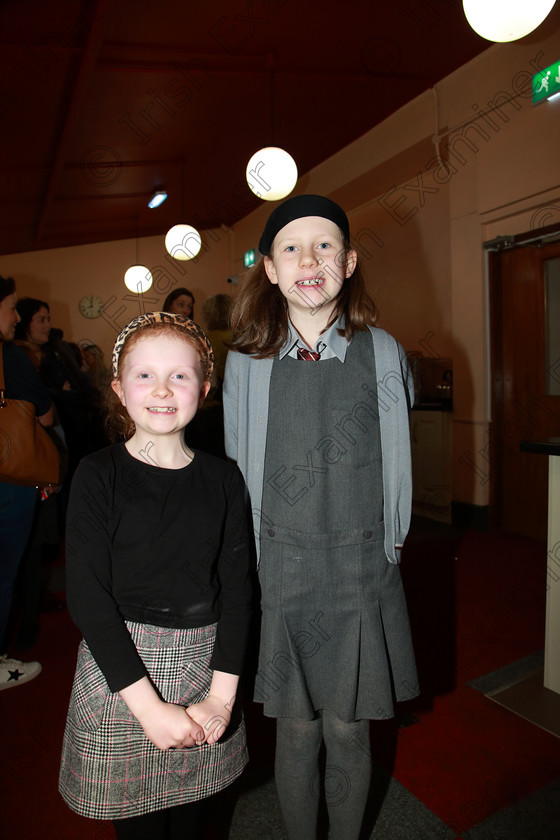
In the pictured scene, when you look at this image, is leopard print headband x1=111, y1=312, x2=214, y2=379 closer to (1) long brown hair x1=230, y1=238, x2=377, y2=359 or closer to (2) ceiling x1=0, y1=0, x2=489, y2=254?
(1) long brown hair x1=230, y1=238, x2=377, y2=359

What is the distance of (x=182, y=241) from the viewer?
4633mm

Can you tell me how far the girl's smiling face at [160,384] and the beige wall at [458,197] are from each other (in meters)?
3.39

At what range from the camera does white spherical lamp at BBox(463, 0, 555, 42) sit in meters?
2.20

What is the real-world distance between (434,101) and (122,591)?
174 inches

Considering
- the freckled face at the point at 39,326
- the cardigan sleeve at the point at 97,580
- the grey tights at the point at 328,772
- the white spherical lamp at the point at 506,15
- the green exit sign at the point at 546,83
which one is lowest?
the grey tights at the point at 328,772

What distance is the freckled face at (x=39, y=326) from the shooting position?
2.73 m

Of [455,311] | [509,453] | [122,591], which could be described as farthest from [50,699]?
[455,311]

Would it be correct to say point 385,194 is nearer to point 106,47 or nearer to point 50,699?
point 106,47

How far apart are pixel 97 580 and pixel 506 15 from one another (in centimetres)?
271

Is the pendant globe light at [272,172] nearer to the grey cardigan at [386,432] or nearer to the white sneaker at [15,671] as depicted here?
the grey cardigan at [386,432]

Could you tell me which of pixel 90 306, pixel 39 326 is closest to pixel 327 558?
pixel 39 326

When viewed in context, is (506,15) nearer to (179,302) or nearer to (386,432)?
(179,302)

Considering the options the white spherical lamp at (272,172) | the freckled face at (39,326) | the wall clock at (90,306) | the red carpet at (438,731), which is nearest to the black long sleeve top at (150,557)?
the red carpet at (438,731)

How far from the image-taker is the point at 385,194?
524 centimetres
